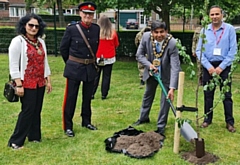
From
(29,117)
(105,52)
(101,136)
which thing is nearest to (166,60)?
(101,136)

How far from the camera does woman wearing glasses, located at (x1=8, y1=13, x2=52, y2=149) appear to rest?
3.94 metres

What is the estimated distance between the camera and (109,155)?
4.11 m

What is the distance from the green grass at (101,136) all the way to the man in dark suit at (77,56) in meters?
0.35

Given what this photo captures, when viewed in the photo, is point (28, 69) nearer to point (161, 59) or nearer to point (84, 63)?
point (84, 63)

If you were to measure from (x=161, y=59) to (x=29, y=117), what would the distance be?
1.78 meters

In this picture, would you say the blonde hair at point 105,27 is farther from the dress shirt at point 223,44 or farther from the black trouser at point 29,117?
the black trouser at point 29,117

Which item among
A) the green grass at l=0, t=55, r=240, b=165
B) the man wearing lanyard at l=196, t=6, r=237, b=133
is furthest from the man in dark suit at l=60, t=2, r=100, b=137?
the man wearing lanyard at l=196, t=6, r=237, b=133

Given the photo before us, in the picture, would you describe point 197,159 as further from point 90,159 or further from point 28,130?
point 28,130

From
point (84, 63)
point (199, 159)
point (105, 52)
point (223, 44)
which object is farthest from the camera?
point (105, 52)

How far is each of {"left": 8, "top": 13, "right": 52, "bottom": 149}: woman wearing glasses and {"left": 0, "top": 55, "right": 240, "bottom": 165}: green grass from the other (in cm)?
30

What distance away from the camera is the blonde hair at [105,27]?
6844 millimetres

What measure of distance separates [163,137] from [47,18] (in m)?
9.83

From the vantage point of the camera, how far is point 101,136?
474 centimetres

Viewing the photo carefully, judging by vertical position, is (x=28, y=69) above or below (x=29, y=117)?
above
